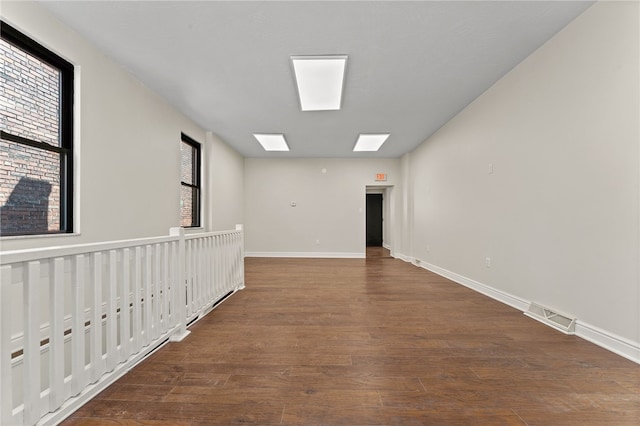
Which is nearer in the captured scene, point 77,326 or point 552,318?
point 77,326

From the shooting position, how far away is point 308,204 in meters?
7.18

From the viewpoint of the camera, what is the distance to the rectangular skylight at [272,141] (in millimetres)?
5273

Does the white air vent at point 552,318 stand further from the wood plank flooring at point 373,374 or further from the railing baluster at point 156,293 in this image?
the railing baluster at point 156,293

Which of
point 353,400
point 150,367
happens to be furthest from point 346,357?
point 150,367

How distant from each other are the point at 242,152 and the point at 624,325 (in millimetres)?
6651

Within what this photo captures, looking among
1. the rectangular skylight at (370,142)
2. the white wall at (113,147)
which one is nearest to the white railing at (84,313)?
the white wall at (113,147)

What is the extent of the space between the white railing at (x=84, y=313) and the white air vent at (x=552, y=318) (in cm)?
319

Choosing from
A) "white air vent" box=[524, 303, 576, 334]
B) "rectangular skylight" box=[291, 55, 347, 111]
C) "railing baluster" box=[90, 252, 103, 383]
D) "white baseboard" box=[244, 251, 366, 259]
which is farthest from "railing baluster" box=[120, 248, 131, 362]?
"white baseboard" box=[244, 251, 366, 259]

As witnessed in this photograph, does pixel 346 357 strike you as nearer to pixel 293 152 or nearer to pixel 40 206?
pixel 40 206

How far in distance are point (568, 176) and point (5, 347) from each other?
369 centimetres

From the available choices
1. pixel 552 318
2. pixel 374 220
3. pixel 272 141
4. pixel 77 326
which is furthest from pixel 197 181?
pixel 374 220

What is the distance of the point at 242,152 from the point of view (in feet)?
21.8

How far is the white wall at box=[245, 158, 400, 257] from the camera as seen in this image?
23.4 feet

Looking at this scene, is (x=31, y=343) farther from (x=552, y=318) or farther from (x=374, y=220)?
(x=374, y=220)
